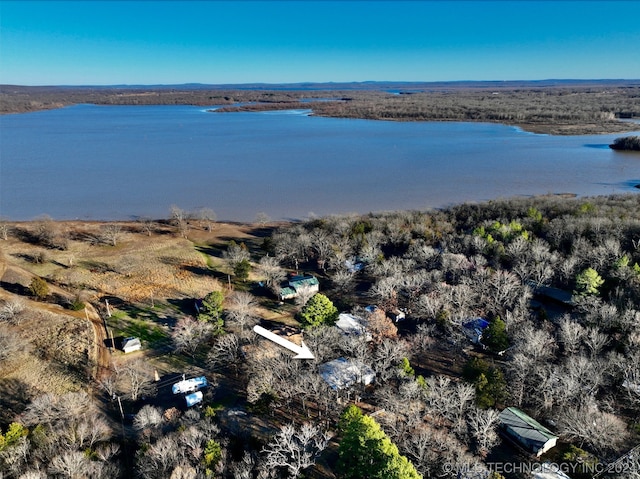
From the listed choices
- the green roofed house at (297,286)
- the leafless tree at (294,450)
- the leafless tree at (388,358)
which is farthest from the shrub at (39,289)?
the leafless tree at (388,358)

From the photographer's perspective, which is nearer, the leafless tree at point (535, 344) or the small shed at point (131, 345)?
the leafless tree at point (535, 344)

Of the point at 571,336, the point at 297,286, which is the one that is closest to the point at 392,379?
the point at 571,336

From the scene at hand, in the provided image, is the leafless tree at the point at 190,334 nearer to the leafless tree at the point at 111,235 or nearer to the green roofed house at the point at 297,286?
the green roofed house at the point at 297,286

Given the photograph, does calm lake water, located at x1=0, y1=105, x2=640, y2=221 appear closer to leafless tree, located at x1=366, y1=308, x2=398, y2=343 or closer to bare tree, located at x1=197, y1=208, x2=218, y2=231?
bare tree, located at x1=197, y1=208, x2=218, y2=231

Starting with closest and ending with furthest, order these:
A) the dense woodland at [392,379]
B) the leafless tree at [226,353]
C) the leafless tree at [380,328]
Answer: the dense woodland at [392,379], the leafless tree at [226,353], the leafless tree at [380,328]

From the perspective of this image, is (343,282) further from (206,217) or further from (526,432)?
(206,217)

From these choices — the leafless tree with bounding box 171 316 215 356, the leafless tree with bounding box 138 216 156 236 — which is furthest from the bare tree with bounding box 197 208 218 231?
the leafless tree with bounding box 171 316 215 356
